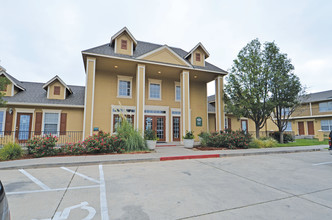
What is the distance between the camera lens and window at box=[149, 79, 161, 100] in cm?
1486

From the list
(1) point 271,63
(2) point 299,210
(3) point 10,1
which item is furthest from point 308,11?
(3) point 10,1

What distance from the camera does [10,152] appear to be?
7383 mm

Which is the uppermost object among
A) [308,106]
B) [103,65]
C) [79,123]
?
[103,65]

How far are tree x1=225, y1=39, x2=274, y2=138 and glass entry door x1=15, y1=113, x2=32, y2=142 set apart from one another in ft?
53.7

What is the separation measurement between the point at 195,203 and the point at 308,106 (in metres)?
31.8

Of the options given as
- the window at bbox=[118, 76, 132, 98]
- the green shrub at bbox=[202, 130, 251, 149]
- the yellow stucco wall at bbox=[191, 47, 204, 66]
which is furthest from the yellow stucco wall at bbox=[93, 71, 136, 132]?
the green shrub at bbox=[202, 130, 251, 149]

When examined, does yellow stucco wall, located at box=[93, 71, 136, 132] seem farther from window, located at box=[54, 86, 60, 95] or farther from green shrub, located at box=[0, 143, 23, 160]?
green shrub, located at box=[0, 143, 23, 160]

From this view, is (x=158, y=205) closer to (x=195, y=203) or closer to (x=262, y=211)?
(x=195, y=203)

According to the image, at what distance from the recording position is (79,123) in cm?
A: 1337

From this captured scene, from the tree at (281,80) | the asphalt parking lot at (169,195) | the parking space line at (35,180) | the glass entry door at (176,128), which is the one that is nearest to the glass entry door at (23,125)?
the parking space line at (35,180)

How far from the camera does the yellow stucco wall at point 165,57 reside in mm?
12875

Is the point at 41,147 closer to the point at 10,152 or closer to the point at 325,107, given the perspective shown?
the point at 10,152

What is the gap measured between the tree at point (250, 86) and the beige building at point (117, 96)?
1185 mm

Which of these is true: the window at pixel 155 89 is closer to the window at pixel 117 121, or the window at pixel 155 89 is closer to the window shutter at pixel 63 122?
the window at pixel 117 121
